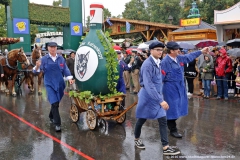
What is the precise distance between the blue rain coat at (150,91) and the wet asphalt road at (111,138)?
658 mm

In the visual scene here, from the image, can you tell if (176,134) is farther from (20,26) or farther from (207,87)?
(20,26)

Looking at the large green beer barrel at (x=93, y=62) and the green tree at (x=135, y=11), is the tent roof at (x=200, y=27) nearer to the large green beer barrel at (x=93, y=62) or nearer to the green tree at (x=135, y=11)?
the large green beer barrel at (x=93, y=62)

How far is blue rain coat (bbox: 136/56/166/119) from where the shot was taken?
446 centimetres

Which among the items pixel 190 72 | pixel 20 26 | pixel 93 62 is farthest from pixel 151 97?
pixel 20 26

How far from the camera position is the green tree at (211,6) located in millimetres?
31438

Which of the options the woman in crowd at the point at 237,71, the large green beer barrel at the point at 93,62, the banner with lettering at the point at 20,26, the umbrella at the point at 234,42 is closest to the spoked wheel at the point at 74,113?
the large green beer barrel at the point at 93,62

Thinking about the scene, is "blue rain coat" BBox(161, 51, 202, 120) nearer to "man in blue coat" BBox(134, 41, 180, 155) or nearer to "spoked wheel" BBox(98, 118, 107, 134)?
"man in blue coat" BBox(134, 41, 180, 155)

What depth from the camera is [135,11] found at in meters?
46.4

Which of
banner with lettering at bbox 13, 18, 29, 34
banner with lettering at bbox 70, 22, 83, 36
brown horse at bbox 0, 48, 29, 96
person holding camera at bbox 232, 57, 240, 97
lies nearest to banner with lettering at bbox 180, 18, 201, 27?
banner with lettering at bbox 70, 22, 83, 36

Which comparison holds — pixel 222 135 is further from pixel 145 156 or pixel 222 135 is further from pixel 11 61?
pixel 11 61

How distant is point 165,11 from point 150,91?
130 ft

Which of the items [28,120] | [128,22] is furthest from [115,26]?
[28,120]

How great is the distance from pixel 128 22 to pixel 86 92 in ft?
60.7

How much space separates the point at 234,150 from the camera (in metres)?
4.84
